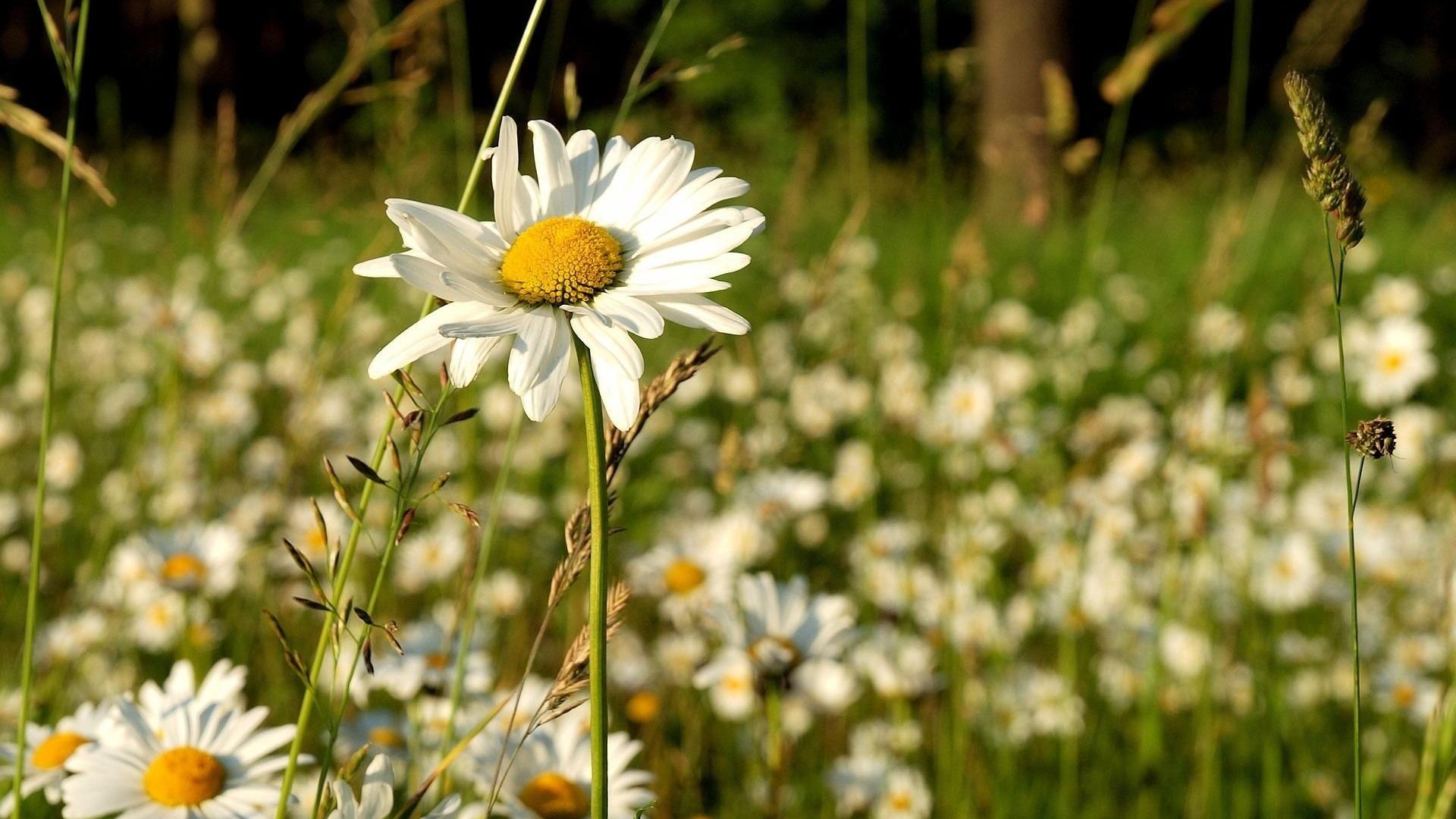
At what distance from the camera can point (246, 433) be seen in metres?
3.08

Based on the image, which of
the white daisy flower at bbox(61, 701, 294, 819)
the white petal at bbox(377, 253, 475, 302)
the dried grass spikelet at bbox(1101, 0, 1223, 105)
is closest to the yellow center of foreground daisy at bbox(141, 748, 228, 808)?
the white daisy flower at bbox(61, 701, 294, 819)

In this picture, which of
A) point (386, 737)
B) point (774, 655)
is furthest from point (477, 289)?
point (386, 737)

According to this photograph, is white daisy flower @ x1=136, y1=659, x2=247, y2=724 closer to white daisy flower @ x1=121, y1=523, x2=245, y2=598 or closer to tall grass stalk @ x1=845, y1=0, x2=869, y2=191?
white daisy flower @ x1=121, y1=523, x2=245, y2=598

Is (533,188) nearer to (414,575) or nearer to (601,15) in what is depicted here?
(414,575)

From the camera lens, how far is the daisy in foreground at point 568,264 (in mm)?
603

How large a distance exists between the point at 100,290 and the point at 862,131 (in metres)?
4.22

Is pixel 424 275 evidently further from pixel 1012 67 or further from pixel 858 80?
pixel 1012 67

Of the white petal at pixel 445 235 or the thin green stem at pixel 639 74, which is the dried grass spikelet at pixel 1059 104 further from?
the white petal at pixel 445 235

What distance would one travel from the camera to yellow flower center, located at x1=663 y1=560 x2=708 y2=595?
1602 mm

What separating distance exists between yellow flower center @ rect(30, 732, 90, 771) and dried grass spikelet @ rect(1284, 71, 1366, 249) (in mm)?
912

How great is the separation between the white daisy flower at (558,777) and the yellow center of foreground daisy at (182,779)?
177mm

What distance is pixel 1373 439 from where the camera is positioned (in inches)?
25.6

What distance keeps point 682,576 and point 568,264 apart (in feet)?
3.29

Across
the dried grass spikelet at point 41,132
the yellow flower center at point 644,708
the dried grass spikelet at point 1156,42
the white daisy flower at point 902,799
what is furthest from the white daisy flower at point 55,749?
the dried grass spikelet at point 1156,42
